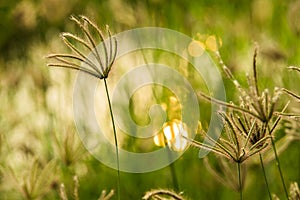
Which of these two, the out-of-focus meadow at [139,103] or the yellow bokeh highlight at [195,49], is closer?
the out-of-focus meadow at [139,103]

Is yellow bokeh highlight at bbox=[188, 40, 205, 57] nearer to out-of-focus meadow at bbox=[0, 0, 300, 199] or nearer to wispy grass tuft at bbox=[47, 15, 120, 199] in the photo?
out-of-focus meadow at bbox=[0, 0, 300, 199]

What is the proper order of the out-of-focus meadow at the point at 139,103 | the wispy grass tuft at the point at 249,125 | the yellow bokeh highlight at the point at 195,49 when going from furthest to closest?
1. the yellow bokeh highlight at the point at 195,49
2. the out-of-focus meadow at the point at 139,103
3. the wispy grass tuft at the point at 249,125

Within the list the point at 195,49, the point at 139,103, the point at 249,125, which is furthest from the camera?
the point at 139,103

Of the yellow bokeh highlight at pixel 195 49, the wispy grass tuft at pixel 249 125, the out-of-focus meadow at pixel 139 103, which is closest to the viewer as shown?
the wispy grass tuft at pixel 249 125

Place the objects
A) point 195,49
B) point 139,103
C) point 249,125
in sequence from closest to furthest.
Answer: point 249,125, point 195,49, point 139,103

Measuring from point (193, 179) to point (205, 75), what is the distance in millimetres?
221

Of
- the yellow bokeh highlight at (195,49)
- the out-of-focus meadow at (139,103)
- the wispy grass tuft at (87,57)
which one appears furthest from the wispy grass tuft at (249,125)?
the yellow bokeh highlight at (195,49)

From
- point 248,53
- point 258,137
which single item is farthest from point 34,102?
point 258,137

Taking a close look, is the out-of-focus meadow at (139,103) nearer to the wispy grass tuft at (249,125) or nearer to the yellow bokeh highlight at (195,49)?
the yellow bokeh highlight at (195,49)

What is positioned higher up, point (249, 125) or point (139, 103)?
point (139, 103)

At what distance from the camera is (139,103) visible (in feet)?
5.55

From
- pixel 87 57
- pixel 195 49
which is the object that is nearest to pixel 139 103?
pixel 195 49

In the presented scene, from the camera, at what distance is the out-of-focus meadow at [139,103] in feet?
4.52

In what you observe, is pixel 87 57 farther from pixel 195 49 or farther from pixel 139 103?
pixel 139 103
